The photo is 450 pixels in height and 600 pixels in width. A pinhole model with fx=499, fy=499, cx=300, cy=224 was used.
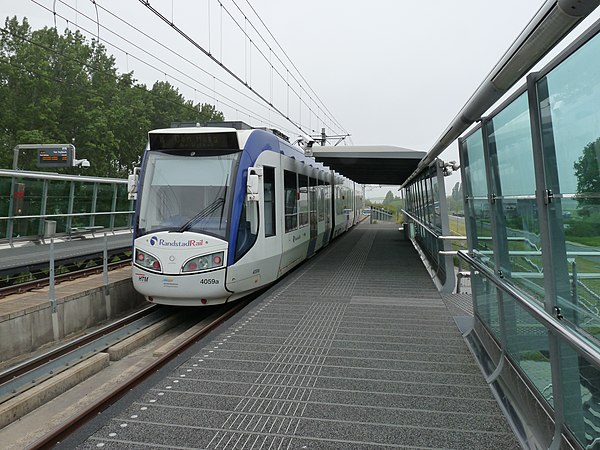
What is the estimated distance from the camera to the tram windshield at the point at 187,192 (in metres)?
7.26

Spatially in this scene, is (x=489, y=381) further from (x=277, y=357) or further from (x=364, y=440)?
(x=277, y=357)

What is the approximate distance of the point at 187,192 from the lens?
746cm

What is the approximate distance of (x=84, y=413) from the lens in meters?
3.71

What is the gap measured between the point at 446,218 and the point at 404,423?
218 inches

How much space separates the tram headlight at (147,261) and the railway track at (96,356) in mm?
952

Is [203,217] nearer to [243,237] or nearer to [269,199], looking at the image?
[243,237]

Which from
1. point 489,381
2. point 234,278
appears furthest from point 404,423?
point 234,278

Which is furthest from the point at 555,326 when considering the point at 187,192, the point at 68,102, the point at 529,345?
the point at 68,102

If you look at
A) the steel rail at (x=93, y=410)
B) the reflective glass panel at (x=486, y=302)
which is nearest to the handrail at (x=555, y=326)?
the reflective glass panel at (x=486, y=302)

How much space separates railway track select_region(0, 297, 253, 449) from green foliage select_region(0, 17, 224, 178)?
714 inches

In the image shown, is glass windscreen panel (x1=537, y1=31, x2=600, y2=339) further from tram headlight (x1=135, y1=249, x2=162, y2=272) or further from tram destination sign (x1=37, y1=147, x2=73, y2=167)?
tram destination sign (x1=37, y1=147, x2=73, y2=167)

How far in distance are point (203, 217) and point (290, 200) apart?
288 centimetres

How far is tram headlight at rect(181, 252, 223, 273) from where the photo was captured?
23.0 ft

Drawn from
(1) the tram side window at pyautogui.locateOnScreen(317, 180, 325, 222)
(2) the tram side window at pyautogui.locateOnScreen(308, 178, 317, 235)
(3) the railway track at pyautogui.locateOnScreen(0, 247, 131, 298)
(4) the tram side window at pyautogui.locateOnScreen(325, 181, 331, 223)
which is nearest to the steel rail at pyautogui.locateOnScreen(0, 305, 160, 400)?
(3) the railway track at pyautogui.locateOnScreen(0, 247, 131, 298)
